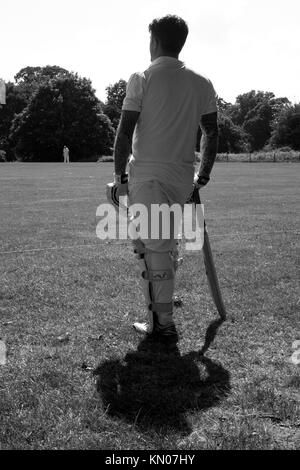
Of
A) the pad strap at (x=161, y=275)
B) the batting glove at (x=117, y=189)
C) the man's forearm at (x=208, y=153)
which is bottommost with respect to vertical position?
the pad strap at (x=161, y=275)

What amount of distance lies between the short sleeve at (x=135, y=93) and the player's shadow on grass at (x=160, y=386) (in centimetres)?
191

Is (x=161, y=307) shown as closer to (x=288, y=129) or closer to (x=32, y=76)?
(x=288, y=129)

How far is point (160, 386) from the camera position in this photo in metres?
3.78

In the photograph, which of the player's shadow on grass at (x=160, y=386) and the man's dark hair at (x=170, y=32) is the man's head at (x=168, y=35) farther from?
the player's shadow on grass at (x=160, y=386)

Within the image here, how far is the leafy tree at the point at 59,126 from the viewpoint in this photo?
76.8m

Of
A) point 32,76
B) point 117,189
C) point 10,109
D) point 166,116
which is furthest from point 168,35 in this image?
point 32,76

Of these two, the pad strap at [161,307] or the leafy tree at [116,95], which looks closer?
the pad strap at [161,307]

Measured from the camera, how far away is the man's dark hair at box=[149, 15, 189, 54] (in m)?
4.44

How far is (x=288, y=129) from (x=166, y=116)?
288 ft

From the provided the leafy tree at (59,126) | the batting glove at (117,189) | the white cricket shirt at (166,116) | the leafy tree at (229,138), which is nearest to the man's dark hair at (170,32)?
the white cricket shirt at (166,116)

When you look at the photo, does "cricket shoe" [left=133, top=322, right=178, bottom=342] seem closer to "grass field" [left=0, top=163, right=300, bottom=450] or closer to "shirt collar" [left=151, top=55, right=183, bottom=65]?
"grass field" [left=0, top=163, right=300, bottom=450]

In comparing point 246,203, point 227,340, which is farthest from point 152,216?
point 246,203

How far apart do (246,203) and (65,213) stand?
18.8 ft

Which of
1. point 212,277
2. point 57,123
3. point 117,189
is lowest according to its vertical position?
point 212,277
